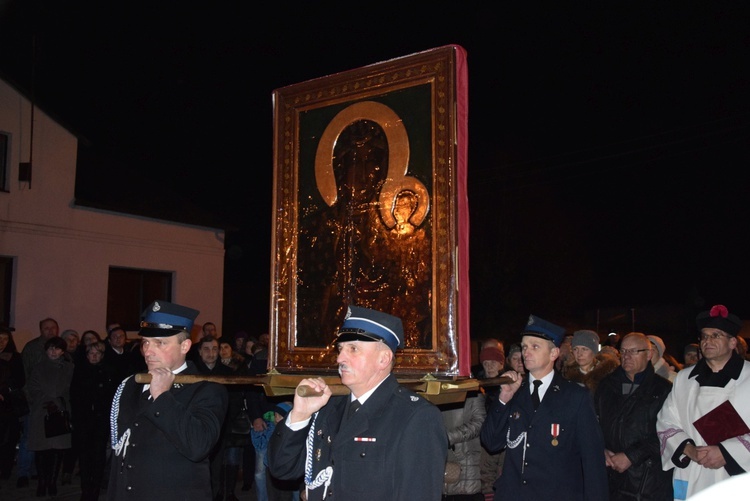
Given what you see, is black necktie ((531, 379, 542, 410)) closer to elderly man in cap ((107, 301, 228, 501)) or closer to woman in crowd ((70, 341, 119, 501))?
elderly man in cap ((107, 301, 228, 501))

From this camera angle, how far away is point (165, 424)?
11.4ft

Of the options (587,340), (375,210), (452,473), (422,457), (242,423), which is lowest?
(452,473)

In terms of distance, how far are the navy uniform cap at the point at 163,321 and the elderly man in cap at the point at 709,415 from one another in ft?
11.4

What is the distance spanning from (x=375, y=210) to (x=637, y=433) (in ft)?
8.89

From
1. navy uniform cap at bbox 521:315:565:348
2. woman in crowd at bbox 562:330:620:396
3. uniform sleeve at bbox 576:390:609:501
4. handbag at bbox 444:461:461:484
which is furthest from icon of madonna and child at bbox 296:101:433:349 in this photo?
woman in crowd at bbox 562:330:620:396

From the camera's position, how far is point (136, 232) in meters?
16.4

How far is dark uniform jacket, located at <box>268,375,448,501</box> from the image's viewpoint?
9.31 feet

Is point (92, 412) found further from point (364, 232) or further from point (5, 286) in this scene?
point (5, 286)

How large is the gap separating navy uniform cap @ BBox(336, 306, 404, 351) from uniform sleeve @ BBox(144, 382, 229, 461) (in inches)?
39.0

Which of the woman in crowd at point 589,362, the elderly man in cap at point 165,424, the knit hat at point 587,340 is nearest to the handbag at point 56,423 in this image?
the elderly man in cap at point 165,424

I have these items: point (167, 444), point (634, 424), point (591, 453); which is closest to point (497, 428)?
point (591, 453)

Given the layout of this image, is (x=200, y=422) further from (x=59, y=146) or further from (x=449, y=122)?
(x=59, y=146)

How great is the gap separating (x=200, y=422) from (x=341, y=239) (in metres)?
1.68

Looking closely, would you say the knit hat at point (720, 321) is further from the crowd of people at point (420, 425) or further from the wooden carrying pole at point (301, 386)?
the wooden carrying pole at point (301, 386)
